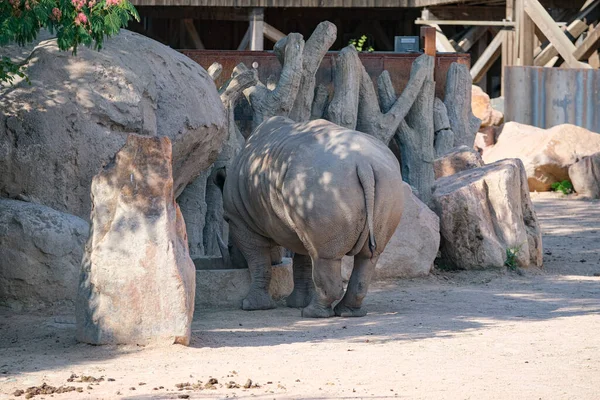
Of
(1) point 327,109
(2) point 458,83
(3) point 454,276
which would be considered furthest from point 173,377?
(2) point 458,83

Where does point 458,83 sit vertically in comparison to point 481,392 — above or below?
above

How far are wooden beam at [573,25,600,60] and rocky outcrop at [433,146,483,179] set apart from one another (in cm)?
700

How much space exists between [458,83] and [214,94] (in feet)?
14.0

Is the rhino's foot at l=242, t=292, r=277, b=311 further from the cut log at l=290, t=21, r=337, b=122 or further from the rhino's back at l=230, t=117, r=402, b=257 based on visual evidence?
the cut log at l=290, t=21, r=337, b=122

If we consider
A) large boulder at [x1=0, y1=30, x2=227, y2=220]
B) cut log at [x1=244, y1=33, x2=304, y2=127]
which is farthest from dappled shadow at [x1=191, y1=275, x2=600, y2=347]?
cut log at [x1=244, y1=33, x2=304, y2=127]

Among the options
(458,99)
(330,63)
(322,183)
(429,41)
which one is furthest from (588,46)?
(322,183)

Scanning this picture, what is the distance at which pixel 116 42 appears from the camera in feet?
31.1

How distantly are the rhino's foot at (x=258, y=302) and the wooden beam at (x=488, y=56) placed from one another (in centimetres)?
1264

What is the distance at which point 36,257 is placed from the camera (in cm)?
800

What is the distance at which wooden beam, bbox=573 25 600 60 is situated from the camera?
62.0 feet

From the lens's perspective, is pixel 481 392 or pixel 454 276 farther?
pixel 454 276

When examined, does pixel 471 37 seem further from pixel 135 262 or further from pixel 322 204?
pixel 135 262

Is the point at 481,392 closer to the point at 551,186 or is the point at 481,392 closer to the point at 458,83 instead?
the point at 458,83

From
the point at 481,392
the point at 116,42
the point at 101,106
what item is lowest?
the point at 481,392
